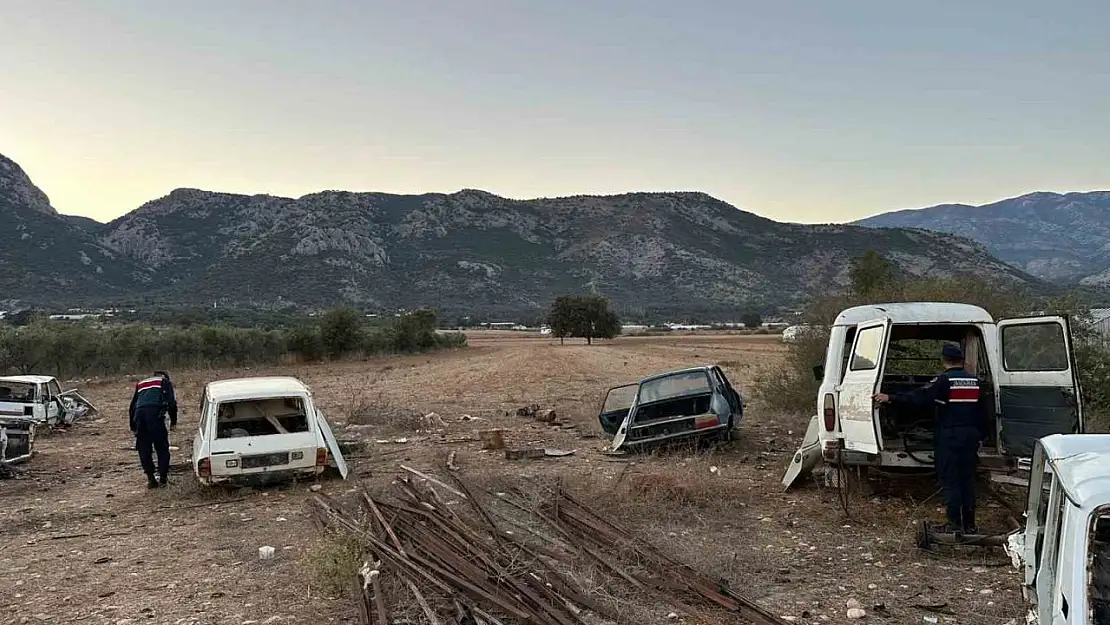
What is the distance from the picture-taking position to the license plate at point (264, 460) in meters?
10.4

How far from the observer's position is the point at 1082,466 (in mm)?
3475

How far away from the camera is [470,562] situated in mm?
6750

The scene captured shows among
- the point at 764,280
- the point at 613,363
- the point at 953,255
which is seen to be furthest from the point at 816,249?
the point at 613,363

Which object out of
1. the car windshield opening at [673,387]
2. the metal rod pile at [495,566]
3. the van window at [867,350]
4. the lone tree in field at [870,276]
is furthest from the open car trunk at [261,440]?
the lone tree in field at [870,276]

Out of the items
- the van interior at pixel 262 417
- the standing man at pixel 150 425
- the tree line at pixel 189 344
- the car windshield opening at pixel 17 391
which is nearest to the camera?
the standing man at pixel 150 425

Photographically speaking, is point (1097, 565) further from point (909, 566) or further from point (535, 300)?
point (535, 300)

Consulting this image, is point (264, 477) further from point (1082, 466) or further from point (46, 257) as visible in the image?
point (46, 257)

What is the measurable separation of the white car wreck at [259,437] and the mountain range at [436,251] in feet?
254

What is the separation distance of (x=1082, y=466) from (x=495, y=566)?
14.3ft

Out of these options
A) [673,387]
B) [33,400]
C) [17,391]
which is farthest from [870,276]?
[17,391]

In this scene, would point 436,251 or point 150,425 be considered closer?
point 150,425

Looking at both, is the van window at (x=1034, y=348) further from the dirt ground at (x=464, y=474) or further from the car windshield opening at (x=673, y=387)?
the car windshield opening at (x=673, y=387)

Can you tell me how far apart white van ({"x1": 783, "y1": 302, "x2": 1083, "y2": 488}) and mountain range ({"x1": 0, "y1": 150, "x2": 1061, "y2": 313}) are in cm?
8030

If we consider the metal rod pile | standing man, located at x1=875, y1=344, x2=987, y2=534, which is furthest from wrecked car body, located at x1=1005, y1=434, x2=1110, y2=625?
standing man, located at x1=875, y1=344, x2=987, y2=534
